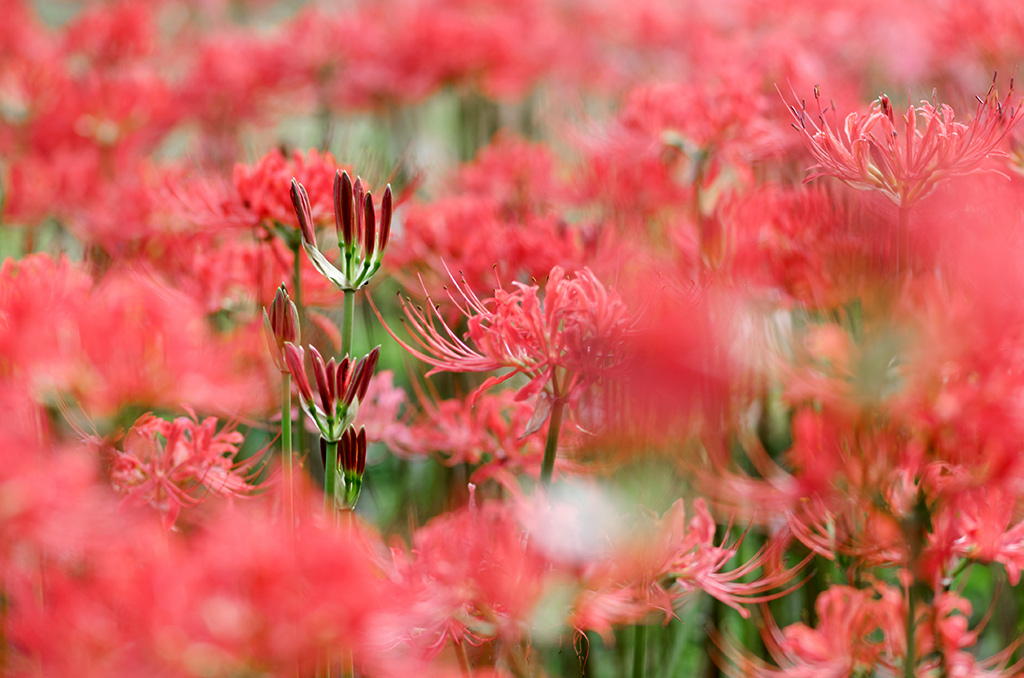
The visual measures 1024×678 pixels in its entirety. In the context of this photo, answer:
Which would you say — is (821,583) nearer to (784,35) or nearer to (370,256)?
(370,256)

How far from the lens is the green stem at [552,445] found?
625 millimetres

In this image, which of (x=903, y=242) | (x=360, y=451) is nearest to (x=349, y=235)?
(x=360, y=451)

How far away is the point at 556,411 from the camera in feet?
2.15

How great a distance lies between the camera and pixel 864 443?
577mm

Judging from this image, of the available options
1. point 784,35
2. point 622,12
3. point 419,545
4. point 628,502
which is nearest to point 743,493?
point 628,502

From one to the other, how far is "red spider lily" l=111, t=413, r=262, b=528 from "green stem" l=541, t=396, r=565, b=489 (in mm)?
216

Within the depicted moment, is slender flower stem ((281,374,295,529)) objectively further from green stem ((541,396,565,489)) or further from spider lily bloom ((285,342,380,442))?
green stem ((541,396,565,489))

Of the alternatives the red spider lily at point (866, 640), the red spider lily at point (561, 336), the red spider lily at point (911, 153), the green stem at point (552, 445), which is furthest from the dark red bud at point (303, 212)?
the red spider lily at point (866, 640)

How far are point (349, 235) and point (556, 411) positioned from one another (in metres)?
0.20

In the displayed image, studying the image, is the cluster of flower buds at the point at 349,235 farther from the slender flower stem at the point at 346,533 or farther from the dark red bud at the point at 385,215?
the slender flower stem at the point at 346,533

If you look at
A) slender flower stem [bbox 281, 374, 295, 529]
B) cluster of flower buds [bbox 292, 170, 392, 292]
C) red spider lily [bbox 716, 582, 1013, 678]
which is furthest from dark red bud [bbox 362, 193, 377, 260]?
red spider lily [bbox 716, 582, 1013, 678]

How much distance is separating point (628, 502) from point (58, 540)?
361 millimetres

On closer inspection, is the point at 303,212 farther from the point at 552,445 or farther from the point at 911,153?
the point at 911,153

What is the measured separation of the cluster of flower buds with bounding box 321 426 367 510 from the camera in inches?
23.0
